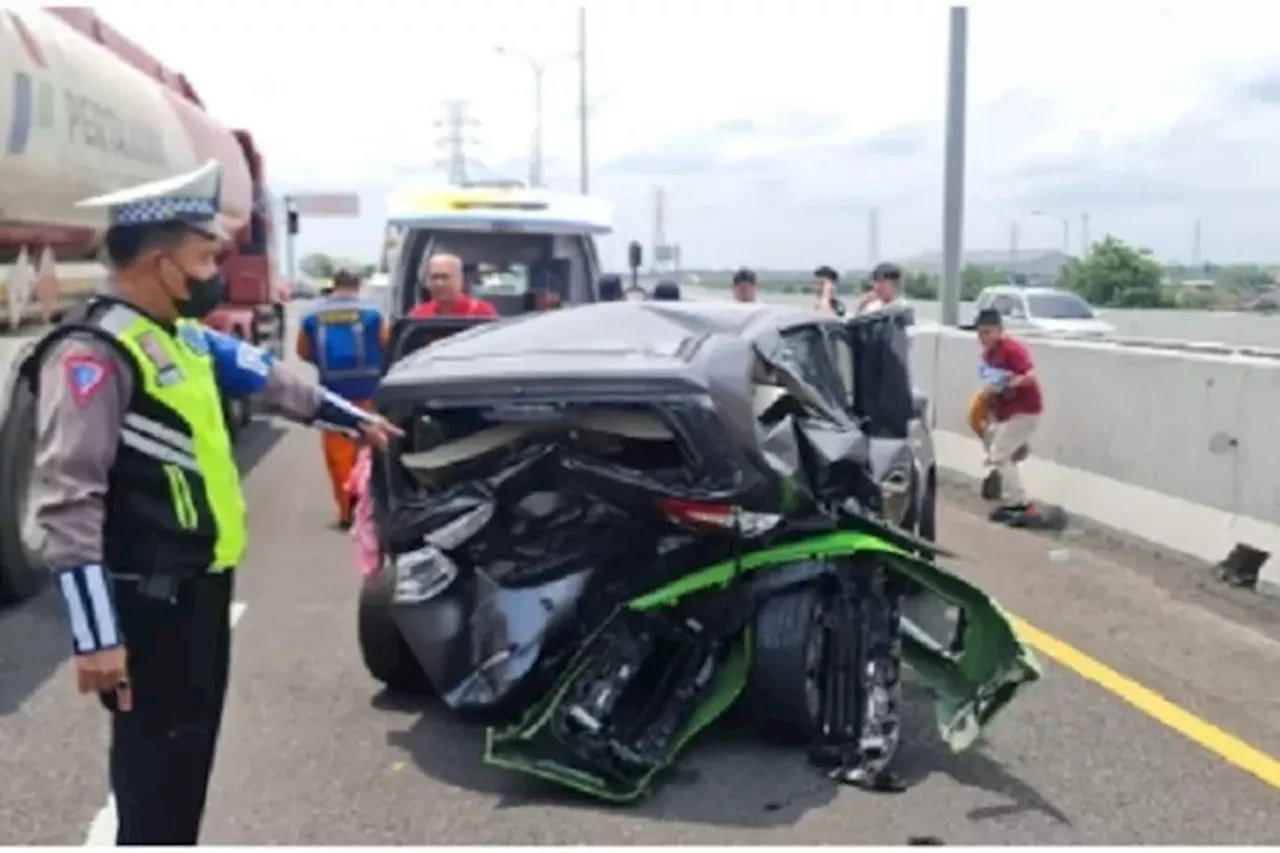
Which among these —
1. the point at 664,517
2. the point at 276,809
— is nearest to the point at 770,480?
the point at 664,517

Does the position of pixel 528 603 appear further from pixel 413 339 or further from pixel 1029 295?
pixel 1029 295

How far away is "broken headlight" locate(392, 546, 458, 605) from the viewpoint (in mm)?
5785

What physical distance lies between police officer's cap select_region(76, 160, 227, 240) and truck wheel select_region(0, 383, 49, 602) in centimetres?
464

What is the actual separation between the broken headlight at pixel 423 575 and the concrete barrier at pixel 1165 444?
185 inches

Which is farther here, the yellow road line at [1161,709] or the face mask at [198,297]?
the yellow road line at [1161,709]

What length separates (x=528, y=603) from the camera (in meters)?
5.68

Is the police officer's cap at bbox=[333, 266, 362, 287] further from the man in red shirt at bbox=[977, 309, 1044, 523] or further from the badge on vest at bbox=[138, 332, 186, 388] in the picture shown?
the badge on vest at bbox=[138, 332, 186, 388]

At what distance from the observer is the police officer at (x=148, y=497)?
3.37 m

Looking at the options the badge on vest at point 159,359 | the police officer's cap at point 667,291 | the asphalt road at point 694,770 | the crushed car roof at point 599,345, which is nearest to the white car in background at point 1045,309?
the police officer's cap at point 667,291

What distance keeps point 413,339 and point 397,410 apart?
1.39 m

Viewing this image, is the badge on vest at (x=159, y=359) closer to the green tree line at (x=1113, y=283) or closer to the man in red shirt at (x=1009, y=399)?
the man in red shirt at (x=1009, y=399)

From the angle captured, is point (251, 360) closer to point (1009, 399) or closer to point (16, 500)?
point (16, 500)

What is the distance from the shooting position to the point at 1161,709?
6203mm

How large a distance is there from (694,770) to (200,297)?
262cm
